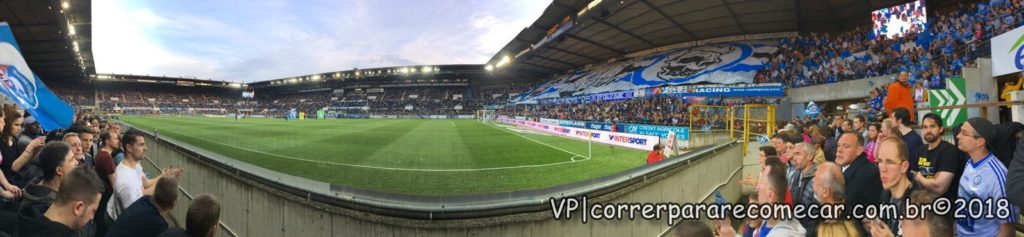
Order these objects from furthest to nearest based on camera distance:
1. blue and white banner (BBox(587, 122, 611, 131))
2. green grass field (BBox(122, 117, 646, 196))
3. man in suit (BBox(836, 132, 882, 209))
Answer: blue and white banner (BBox(587, 122, 611, 131)) → green grass field (BBox(122, 117, 646, 196)) → man in suit (BBox(836, 132, 882, 209))

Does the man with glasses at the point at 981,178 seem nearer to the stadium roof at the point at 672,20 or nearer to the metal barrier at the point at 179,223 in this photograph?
the metal barrier at the point at 179,223

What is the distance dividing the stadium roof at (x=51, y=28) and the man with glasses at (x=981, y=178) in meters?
29.7

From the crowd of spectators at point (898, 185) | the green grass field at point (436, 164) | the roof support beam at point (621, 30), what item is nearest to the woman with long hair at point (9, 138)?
the green grass field at point (436, 164)

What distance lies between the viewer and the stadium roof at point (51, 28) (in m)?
18.6

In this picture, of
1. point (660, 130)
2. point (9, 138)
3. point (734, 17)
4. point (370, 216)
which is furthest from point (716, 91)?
point (9, 138)

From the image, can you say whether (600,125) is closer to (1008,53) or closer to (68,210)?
(1008,53)

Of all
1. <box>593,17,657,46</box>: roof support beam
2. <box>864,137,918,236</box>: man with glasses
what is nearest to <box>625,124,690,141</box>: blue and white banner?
<box>593,17,657,46</box>: roof support beam

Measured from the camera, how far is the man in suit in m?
3.27

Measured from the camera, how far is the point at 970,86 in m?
10.4

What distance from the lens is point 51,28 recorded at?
23125 millimetres

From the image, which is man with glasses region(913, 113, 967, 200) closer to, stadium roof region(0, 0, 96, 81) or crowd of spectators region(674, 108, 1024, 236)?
crowd of spectators region(674, 108, 1024, 236)

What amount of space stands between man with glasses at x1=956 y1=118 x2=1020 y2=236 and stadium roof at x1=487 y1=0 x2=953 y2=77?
19.1 meters

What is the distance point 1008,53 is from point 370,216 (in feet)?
48.5

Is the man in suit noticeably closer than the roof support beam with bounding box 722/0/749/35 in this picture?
Yes
